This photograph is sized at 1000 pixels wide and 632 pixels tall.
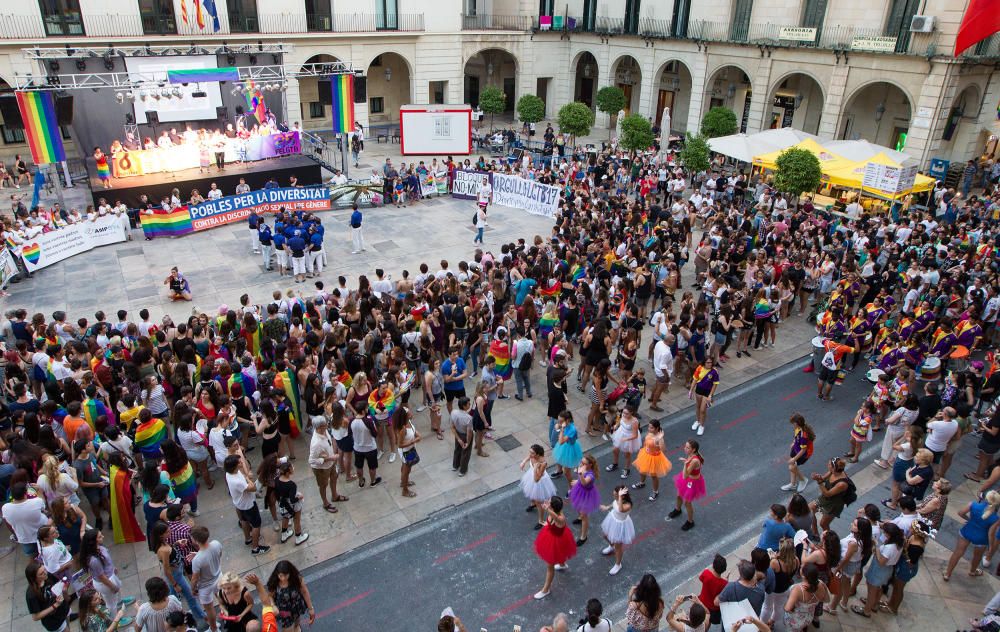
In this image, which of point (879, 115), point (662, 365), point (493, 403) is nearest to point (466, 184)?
point (493, 403)

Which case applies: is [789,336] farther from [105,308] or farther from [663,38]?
[663,38]

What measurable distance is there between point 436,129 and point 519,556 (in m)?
21.4

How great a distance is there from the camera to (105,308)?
16.2m

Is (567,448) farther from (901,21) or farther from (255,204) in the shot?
(901,21)

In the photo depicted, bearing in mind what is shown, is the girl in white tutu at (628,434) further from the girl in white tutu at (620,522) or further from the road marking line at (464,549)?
the road marking line at (464,549)

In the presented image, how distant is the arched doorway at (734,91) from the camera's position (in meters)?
35.1

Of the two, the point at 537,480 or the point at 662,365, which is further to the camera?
the point at 662,365

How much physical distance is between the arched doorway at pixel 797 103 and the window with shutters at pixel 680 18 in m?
5.74

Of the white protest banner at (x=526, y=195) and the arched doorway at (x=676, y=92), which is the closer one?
the white protest banner at (x=526, y=195)

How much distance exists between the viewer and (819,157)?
2305cm

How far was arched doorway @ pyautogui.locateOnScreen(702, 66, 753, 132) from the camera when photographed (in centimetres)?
3506

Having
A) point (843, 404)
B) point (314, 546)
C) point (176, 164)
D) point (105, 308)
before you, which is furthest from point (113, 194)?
point (843, 404)

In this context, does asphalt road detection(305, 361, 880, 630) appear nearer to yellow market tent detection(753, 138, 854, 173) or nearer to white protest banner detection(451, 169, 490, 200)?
yellow market tent detection(753, 138, 854, 173)

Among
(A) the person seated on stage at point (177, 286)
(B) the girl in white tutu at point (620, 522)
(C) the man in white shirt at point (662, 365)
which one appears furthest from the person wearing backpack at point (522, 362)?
(A) the person seated on stage at point (177, 286)
